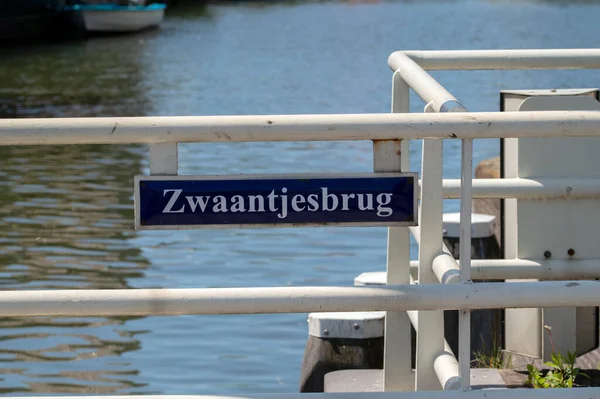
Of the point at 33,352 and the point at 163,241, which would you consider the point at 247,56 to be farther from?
the point at 33,352

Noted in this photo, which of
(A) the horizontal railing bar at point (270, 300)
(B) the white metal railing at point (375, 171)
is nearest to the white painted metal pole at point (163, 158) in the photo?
(B) the white metal railing at point (375, 171)

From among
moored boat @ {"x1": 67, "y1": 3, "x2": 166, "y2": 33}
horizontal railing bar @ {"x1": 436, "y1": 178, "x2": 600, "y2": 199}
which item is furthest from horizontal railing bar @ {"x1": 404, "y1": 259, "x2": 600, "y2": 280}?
moored boat @ {"x1": 67, "y1": 3, "x2": 166, "y2": 33}

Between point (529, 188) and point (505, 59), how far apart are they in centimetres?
46

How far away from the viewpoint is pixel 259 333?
26.2 ft

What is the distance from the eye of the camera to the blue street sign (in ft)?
9.79

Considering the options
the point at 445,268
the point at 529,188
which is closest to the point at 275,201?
the point at 445,268

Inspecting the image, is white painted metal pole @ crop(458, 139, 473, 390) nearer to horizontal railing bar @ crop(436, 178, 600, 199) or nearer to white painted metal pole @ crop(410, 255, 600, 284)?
white painted metal pole @ crop(410, 255, 600, 284)

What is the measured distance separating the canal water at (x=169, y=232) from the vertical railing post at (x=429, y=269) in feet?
10.3

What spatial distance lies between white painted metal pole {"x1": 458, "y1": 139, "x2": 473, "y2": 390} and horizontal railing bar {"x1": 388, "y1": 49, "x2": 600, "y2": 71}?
1.42 m

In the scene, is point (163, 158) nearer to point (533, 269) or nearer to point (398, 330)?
point (398, 330)

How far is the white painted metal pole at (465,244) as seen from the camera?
2977 mm

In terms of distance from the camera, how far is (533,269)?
14.4ft

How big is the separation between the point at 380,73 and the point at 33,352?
74.3ft

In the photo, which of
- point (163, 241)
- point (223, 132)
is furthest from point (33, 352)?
point (223, 132)
